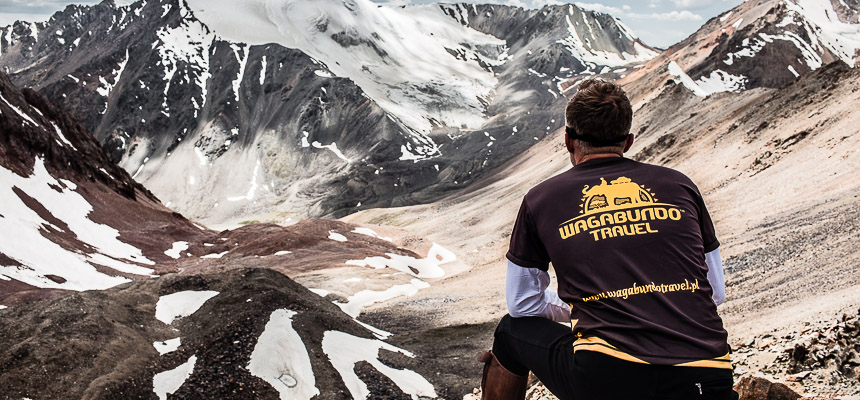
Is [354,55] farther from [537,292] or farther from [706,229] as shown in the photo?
[706,229]

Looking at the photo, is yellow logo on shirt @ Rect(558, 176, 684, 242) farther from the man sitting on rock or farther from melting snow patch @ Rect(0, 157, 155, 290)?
melting snow patch @ Rect(0, 157, 155, 290)

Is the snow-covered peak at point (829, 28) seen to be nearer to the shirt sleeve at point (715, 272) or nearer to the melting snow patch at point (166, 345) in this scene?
the melting snow patch at point (166, 345)

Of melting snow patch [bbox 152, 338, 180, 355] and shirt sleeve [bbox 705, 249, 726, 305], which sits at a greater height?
shirt sleeve [bbox 705, 249, 726, 305]

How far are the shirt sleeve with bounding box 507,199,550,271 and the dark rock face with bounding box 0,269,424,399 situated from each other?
34.0 ft

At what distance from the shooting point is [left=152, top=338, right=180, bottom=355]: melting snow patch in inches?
577

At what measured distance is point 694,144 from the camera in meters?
52.6

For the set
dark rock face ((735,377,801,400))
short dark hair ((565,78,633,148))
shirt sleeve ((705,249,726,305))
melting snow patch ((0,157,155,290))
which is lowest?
dark rock face ((735,377,801,400))

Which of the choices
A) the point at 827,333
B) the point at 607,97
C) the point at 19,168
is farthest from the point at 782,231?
the point at 19,168

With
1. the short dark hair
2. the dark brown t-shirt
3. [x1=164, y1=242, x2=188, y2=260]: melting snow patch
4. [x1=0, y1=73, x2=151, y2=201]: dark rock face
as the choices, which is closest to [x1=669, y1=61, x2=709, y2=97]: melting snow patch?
[x1=164, y1=242, x2=188, y2=260]: melting snow patch

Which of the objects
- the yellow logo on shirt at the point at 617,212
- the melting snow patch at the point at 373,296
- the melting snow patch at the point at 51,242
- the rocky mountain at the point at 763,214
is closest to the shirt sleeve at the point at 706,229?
the yellow logo on shirt at the point at 617,212

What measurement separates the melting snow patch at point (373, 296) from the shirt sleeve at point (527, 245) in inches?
1129

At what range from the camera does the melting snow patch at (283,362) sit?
13.8 m

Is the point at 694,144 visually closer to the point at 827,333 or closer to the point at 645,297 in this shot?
the point at 827,333

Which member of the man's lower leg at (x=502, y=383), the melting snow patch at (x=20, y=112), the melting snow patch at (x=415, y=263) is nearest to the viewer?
the man's lower leg at (x=502, y=383)
